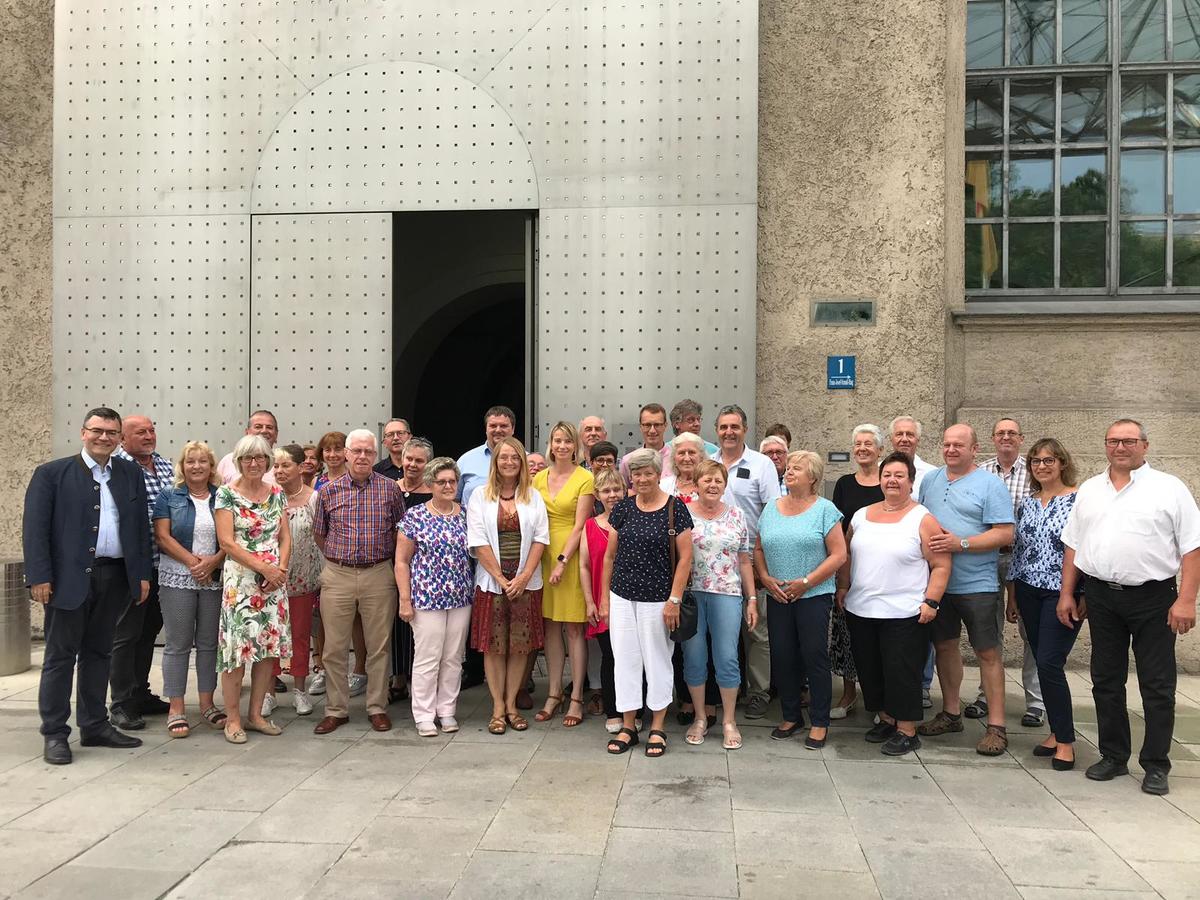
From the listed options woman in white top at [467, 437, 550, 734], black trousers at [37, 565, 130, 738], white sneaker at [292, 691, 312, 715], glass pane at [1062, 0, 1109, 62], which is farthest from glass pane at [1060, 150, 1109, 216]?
black trousers at [37, 565, 130, 738]

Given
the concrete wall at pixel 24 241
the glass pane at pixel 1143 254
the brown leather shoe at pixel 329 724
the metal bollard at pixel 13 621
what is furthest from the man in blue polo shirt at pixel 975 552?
the concrete wall at pixel 24 241

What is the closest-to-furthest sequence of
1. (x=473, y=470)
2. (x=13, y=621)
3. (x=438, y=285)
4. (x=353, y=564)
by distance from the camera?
(x=353, y=564), (x=473, y=470), (x=13, y=621), (x=438, y=285)

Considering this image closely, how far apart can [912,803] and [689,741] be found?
1.31 meters

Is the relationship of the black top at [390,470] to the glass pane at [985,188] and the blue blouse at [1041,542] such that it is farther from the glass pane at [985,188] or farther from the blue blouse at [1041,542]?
the glass pane at [985,188]

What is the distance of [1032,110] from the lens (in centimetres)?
811

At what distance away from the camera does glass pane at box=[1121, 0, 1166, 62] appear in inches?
314

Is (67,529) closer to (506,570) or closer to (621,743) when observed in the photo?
(506,570)

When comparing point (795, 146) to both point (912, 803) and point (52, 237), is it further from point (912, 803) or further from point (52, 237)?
point (52, 237)

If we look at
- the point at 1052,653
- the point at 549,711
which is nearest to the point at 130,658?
the point at 549,711

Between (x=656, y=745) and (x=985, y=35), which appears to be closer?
(x=656, y=745)

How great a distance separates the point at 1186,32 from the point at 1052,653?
18.8 feet

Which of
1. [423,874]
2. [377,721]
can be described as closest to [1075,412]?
[377,721]

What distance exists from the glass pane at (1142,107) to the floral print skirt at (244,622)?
24.6 feet

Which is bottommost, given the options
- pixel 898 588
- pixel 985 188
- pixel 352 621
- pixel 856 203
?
pixel 352 621
